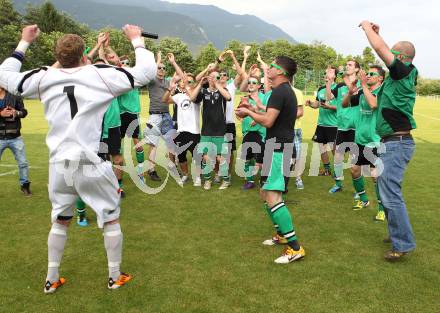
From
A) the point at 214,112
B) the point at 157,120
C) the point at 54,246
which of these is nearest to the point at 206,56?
the point at 157,120

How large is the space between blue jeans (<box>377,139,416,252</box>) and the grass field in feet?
1.03

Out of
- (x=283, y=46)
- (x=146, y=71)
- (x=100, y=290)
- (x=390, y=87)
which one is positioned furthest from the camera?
(x=283, y=46)

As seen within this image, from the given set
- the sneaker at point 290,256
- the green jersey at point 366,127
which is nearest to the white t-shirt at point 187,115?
the green jersey at point 366,127

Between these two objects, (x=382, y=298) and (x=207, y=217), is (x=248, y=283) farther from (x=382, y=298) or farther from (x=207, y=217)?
(x=207, y=217)

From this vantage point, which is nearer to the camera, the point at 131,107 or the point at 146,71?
the point at 146,71

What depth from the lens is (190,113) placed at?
30.0 ft

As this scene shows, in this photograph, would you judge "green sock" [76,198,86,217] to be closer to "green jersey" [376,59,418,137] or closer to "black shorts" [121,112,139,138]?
"black shorts" [121,112,139,138]

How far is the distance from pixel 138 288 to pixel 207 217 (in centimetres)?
264

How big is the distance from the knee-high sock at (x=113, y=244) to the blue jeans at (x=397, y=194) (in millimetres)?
3368

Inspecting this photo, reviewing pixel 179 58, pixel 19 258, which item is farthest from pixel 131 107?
pixel 179 58

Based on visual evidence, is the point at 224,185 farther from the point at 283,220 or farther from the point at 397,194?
the point at 397,194

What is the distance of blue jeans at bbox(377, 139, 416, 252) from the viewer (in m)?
5.13

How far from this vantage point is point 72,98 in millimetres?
3877

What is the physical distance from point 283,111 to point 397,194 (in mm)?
1817
